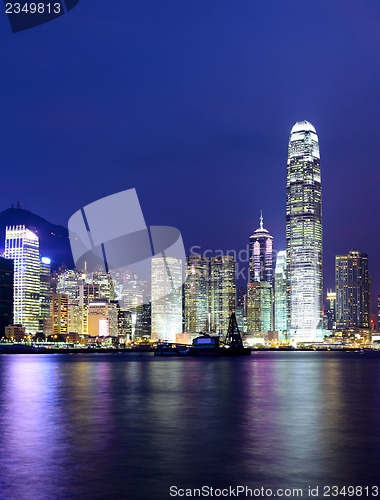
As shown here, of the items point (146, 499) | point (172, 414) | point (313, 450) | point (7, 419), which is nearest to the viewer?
point (146, 499)

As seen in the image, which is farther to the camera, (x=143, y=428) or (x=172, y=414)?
(x=172, y=414)

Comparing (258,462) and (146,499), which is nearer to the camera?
(146,499)

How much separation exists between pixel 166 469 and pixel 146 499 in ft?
19.4

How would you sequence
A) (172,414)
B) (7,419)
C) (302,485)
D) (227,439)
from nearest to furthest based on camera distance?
(302,485) → (227,439) → (7,419) → (172,414)

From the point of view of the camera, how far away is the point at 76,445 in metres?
36.7

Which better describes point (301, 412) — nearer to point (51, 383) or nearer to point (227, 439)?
point (227, 439)

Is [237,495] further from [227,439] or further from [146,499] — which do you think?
[227,439]

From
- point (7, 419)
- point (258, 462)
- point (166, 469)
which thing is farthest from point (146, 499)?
point (7, 419)

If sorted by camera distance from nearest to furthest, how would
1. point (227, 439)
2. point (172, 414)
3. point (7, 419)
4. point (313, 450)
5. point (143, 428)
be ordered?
point (313, 450)
point (227, 439)
point (143, 428)
point (7, 419)
point (172, 414)

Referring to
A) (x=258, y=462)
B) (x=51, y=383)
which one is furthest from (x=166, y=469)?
(x=51, y=383)

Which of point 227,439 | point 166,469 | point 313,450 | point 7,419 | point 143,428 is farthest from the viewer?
point 7,419

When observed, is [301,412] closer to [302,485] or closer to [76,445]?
[76,445]

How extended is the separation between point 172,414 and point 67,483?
25.7 m

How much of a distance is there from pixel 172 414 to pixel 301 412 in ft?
31.5
